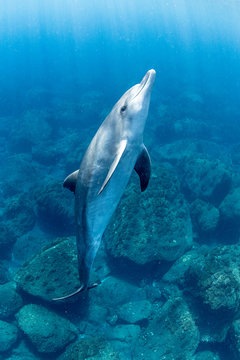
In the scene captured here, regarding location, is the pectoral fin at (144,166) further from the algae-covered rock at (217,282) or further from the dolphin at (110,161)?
the algae-covered rock at (217,282)

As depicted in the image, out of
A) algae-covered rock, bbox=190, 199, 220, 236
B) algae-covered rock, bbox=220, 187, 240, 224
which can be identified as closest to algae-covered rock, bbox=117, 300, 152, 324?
algae-covered rock, bbox=190, 199, 220, 236

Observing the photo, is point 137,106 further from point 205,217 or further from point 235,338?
point 205,217

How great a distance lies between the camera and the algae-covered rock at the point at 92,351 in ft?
17.1

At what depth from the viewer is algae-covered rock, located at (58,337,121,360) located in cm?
521

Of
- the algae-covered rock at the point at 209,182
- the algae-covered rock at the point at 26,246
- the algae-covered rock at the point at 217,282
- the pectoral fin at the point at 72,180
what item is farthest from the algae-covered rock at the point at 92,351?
the algae-covered rock at the point at 209,182

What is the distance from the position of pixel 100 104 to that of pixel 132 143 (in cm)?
2539

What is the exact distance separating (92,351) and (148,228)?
12.9 ft

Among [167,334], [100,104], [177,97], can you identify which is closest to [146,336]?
[167,334]

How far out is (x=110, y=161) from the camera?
8.47 feet

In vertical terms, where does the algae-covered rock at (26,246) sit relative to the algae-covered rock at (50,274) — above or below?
below

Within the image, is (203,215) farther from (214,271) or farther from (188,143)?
(188,143)

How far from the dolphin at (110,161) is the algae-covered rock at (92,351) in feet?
11.8

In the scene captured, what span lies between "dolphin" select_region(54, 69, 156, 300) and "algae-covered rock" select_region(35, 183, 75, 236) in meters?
7.63

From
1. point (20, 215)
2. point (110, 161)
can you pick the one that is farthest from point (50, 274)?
point (110, 161)
